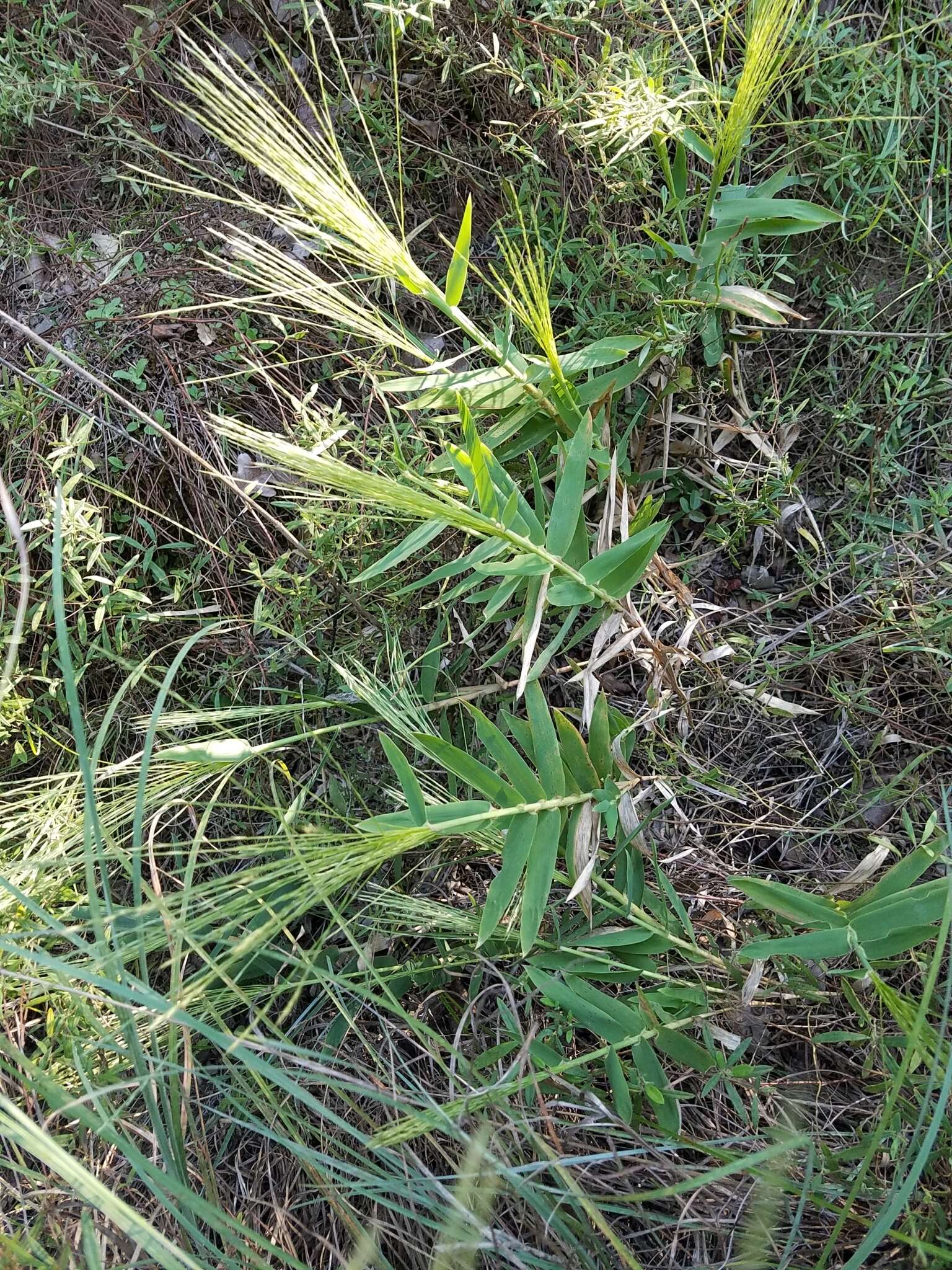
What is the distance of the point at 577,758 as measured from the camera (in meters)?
1.46

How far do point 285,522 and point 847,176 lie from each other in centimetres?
137

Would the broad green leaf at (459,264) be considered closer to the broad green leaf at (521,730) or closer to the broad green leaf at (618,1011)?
the broad green leaf at (521,730)

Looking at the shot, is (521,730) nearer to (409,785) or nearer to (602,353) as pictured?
(409,785)

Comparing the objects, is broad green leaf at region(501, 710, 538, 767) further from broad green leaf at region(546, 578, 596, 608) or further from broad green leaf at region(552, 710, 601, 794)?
broad green leaf at region(546, 578, 596, 608)

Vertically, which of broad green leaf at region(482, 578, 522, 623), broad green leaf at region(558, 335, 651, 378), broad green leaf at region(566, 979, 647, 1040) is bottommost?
broad green leaf at region(566, 979, 647, 1040)

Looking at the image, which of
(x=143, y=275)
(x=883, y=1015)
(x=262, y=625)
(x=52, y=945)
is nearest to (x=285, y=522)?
(x=262, y=625)

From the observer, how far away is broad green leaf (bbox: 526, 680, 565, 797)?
53.9 inches

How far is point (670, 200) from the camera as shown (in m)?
1.71

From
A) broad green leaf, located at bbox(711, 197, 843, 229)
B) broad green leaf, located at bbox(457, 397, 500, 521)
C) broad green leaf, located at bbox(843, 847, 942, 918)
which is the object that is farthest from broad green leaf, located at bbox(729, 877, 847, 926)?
broad green leaf, located at bbox(711, 197, 843, 229)

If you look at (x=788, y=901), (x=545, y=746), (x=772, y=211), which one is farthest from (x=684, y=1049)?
(x=772, y=211)

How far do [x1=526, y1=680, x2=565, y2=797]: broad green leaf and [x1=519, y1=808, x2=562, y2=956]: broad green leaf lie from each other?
0.04m

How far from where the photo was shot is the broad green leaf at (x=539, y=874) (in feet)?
4.23

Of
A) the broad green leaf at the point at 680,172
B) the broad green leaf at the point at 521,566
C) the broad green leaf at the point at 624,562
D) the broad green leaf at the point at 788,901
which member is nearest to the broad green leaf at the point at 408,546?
the broad green leaf at the point at 521,566

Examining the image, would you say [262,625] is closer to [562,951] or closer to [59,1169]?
[562,951]
